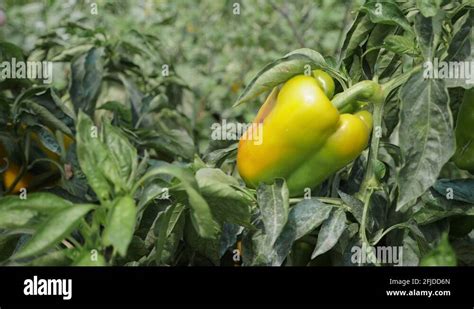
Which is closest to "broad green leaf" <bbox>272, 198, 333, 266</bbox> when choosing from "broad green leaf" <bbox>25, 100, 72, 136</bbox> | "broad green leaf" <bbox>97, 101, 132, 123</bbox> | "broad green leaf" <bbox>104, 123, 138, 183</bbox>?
"broad green leaf" <bbox>104, 123, 138, 183</bbox>

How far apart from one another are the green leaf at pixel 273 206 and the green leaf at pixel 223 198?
2 cm

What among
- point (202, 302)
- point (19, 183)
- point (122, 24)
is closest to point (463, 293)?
point (202, 302)

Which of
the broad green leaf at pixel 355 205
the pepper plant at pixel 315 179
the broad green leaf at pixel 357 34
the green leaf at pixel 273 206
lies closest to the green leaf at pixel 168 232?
the pepper plant at pixel 315 179

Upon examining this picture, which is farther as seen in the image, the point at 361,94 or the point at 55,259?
the point at 361,94

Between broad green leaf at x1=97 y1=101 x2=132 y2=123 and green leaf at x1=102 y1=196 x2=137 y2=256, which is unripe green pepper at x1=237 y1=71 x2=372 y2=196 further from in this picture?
broad green leaf at x1=97 y1=101 x2=132 y2=123

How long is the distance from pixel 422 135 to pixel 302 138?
0.18 m

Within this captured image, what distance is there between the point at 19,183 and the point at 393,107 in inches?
26.8

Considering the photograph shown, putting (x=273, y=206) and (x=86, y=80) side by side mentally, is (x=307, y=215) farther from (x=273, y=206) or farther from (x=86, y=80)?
(x=86, y=80)

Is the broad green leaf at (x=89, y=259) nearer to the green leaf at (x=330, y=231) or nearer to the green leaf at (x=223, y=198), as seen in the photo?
the green leaf at (x=223, y=198)

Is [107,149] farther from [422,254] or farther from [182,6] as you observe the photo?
[182,6]

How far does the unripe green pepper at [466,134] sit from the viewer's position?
3.57ft

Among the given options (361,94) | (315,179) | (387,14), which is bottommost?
(315,179)

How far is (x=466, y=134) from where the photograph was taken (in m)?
1.12

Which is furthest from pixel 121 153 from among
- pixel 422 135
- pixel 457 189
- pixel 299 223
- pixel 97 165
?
pixel 457 189
